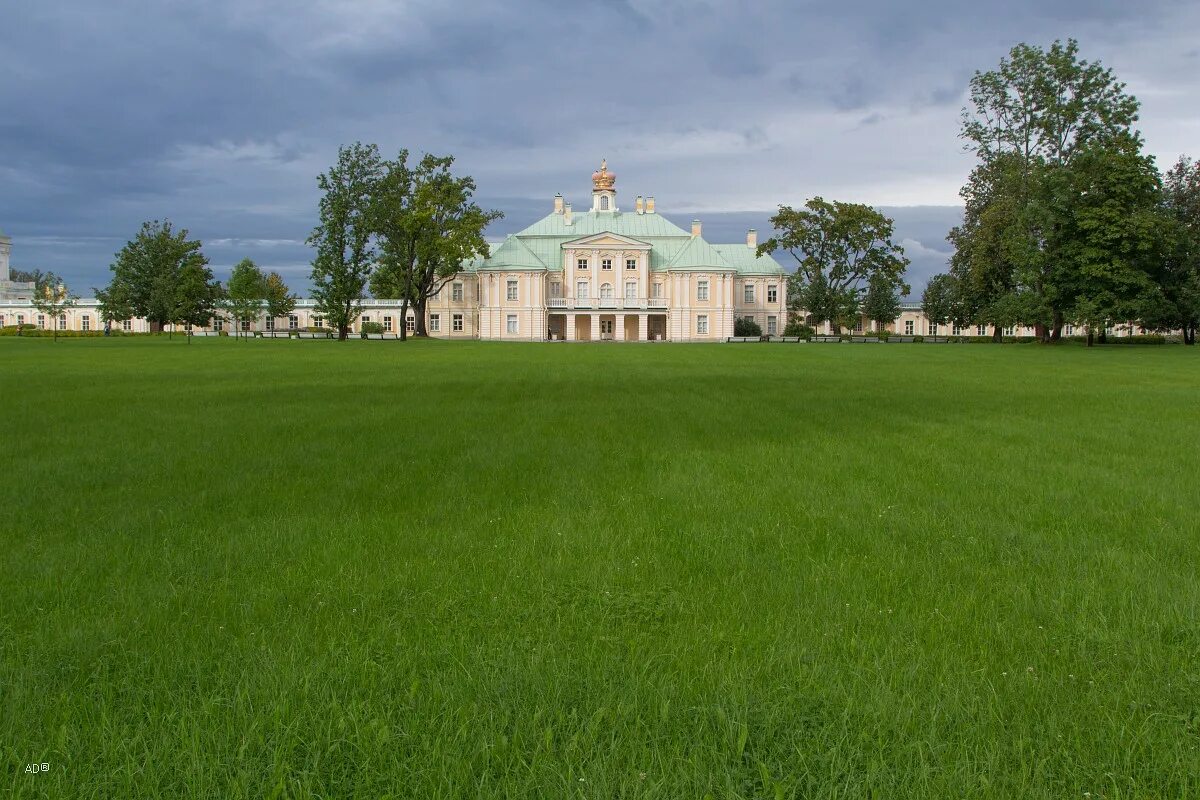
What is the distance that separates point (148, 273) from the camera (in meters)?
83.6

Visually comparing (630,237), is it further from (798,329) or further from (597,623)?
(597,623)

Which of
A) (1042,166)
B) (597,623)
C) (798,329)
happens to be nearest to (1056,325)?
(1042,166)

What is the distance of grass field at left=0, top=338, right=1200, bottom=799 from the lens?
283cm

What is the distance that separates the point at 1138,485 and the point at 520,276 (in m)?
79.8

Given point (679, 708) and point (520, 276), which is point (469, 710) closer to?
point (679, 708)

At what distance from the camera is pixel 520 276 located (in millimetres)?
85062

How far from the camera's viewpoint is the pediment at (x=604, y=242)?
8550 centimetres

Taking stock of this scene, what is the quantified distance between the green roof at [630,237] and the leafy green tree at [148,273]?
2790 cm

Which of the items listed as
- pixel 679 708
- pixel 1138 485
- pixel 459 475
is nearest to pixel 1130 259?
pixel 1138 485

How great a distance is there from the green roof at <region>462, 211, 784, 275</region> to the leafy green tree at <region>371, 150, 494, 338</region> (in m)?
14.8

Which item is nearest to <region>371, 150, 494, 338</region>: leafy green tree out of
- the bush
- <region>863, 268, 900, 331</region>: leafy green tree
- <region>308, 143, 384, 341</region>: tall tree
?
<region>308, 143, 384, 341</region>: tall tree

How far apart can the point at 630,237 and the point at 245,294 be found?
4249cm

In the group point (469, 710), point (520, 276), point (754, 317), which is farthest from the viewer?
point (754, 317)

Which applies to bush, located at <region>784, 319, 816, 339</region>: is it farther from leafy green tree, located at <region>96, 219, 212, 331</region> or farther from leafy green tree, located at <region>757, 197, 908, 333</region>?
leafy green tree, located at <region>96, 219, 212, 331</region>
